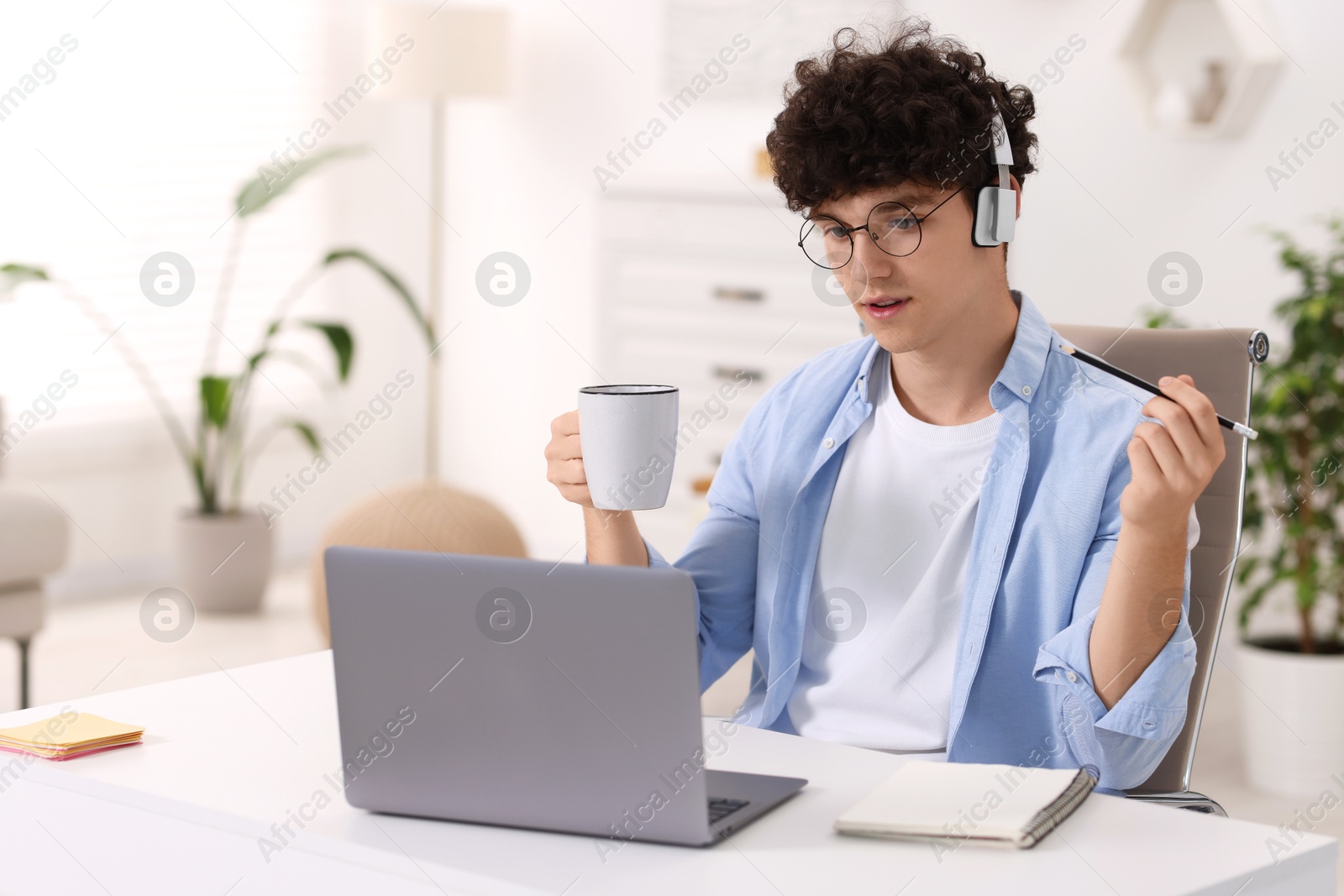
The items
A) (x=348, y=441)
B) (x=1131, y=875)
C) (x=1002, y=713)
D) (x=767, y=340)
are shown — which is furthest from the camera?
(x=348, y=441)

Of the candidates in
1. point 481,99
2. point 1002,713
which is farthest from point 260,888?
point 481,99

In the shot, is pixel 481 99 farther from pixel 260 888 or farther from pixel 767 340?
pixel 260 888

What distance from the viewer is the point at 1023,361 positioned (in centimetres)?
161

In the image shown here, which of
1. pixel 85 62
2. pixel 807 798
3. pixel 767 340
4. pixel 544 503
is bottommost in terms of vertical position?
pixel 544 503

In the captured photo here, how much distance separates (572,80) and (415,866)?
175 inches

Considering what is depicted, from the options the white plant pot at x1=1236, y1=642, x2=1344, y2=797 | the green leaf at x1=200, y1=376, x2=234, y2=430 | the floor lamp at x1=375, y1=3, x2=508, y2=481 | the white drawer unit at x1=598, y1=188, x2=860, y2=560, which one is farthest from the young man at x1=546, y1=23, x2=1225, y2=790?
the floor lamp at x1=375, y1=3, x2=508, y2=481

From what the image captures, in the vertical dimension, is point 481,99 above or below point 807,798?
above

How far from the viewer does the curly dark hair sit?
154 cm

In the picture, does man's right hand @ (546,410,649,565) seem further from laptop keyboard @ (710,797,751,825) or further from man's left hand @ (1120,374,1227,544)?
man's left hand @ (1120,374,1227,544)

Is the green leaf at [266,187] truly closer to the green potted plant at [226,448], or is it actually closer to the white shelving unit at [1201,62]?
the green potted plant at [226,448]

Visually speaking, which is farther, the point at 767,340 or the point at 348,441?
the point at 348,441

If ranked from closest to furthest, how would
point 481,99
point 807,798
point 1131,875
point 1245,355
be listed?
point 1131,875 → point 807,798 → point 1245,355 → point 481,99

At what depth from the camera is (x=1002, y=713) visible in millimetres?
1532

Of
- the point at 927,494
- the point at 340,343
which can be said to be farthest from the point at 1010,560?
the point at 340,343
